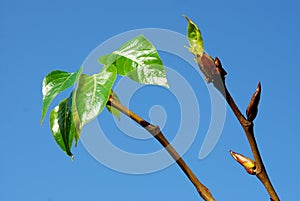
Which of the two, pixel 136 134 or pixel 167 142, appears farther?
pixel 136 134

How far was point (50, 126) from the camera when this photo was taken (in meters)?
0.53

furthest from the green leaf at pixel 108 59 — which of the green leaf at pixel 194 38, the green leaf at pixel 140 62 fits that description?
the green leaf at pixel 194 38

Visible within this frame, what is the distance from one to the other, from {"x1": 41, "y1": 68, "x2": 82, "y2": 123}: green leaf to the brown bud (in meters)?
0.15

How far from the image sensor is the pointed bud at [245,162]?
0.42 metres

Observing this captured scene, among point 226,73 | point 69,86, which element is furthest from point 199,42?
point 69,86

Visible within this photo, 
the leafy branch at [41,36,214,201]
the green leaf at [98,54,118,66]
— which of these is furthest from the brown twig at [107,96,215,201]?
the green leaf at [98,54,118,66]

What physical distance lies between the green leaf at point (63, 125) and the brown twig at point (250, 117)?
0.18m

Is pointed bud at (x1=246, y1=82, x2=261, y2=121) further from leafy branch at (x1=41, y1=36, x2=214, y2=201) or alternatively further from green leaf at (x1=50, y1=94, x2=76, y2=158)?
green leaf at (x1=50, y1=94, x2=76, y2=158)

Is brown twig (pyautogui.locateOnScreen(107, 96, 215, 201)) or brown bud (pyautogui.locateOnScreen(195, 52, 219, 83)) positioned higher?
brown bud (pyautogui.locateOnScreen(195, 52, 219, 83))

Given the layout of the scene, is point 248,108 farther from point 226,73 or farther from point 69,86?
point 69,86

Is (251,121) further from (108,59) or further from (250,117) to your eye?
(108,59)

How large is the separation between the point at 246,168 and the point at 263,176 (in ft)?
0.06

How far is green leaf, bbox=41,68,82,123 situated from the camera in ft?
1.67

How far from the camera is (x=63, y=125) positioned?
514 millimetres
